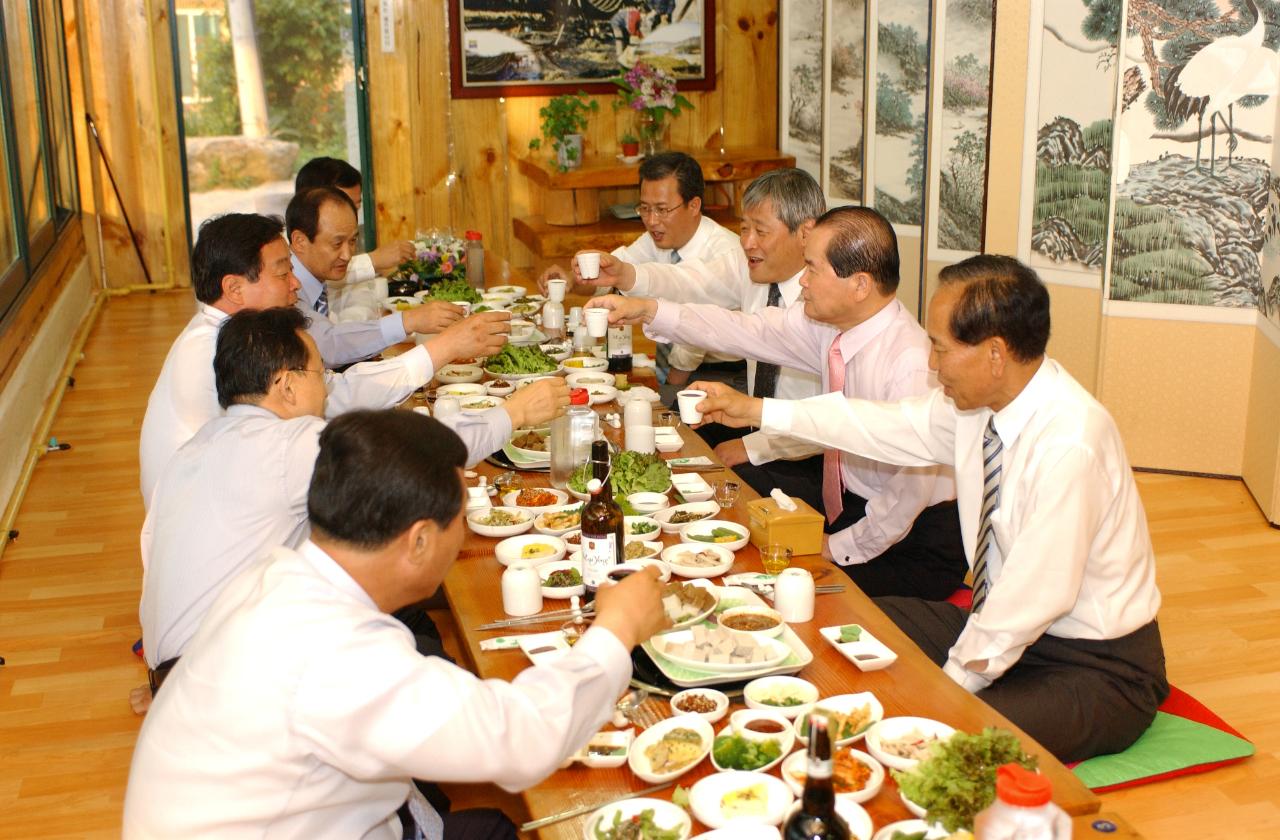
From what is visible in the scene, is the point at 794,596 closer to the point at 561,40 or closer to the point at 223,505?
the point at 223,505

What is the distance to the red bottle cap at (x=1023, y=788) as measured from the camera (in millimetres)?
1700

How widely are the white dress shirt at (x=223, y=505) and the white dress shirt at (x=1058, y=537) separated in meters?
1.59

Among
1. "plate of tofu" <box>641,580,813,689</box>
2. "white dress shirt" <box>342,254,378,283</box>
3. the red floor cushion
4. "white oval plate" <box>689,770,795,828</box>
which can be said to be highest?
"white dress shirt" <box>342,254,378,283</box>

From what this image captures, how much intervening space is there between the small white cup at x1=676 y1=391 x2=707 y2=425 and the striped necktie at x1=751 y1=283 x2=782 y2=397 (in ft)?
4.74

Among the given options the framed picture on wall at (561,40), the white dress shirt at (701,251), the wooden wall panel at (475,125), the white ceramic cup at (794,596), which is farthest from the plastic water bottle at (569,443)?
the framed picture on wall at (561,40)

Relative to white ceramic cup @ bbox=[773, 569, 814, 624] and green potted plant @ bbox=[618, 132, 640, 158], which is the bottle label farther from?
green potted plant @ bbox=[618, 132, 640, 158]

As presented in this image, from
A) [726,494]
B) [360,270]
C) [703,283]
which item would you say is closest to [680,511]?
[726,494]

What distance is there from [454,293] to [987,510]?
11.7 ft

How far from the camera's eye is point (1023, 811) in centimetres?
172

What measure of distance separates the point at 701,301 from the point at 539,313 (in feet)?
2.47

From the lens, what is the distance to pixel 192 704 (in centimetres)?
196

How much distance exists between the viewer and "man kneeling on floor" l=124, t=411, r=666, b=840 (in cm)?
186

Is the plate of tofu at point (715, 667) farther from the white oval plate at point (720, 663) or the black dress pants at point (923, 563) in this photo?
the black dress pants at point (923, 563)

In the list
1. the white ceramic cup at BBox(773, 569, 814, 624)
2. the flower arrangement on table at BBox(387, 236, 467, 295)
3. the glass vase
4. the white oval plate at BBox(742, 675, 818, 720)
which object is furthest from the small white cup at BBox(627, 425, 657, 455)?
the glass vase
